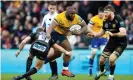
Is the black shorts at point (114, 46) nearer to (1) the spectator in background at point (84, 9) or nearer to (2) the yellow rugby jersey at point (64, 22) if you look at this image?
(2) the yellow rugby jersey at point (64, 22)

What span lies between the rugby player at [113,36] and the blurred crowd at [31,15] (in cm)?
594

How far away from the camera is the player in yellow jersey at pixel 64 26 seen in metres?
15.0

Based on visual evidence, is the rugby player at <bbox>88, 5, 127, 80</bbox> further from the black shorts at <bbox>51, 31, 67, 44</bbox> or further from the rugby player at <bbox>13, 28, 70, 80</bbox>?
the rugby player at <bbox>13, 28, 70, 80</bbox>

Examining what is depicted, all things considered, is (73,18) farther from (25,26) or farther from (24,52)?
(25,26)

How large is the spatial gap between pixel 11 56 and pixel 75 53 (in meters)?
2.51

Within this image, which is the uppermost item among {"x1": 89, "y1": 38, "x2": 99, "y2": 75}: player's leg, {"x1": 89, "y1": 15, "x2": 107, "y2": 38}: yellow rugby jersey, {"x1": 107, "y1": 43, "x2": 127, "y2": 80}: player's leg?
{"x1": 89, "y1": 15, "x2": 107, "y2": 38}: yellow rugby jersey

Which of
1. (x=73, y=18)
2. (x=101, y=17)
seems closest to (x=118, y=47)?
(x=73, y=18)

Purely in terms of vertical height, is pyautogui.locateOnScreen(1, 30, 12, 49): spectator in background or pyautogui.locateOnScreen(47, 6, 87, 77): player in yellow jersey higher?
pyautogui.locateOnScreen(1, 30, 12, 49): spectator in background

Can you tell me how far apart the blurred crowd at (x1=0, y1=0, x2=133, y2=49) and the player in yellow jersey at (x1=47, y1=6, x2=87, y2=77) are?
622cm

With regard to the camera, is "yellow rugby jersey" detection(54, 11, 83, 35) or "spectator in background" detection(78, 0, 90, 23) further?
"spectator in background" detection(78, 0, 90, 23)

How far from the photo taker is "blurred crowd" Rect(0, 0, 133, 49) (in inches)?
882

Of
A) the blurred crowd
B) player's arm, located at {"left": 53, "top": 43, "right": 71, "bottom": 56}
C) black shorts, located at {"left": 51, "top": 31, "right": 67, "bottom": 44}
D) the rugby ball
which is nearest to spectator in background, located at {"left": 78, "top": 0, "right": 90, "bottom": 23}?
the blurred crowd

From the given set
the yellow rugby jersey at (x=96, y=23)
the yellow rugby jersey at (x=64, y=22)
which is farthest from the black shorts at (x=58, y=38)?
the yellow rugby jersey at (x=96, y=23)

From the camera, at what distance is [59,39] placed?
15.5 meters
